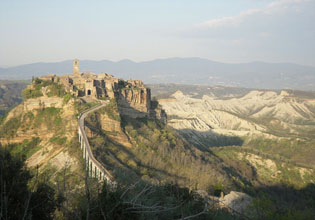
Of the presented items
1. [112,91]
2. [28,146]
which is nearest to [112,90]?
[112,91]

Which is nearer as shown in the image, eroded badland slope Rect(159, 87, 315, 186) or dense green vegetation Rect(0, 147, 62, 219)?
dense green vegetation Rect(0, 147, 62, 219)

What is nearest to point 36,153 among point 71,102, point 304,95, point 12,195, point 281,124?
point 71,102

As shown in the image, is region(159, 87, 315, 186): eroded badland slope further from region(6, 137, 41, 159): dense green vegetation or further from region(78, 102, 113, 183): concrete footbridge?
region(6, 137, 41, 159): dense green vegetation

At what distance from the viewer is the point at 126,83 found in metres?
43.4

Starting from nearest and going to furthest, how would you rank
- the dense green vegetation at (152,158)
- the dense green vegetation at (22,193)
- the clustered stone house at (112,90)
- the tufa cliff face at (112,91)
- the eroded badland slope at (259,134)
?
the dense green vegetation at (22,193), the dense green vegetation at (152,158), the tufa cliff face at (112,91), the clustered stone house at (112,90), the eroded badland slope at (259,134)

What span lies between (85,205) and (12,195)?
72.8 inches

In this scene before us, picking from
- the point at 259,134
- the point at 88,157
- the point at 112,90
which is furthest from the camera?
the point at 259,134

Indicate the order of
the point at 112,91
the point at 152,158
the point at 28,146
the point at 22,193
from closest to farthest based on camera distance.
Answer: the point at 22,193 → the point at 28,146 → the point at 152,158 → the point at 112,91

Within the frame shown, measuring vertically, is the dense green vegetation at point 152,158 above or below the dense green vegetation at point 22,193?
below

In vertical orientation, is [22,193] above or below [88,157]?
above

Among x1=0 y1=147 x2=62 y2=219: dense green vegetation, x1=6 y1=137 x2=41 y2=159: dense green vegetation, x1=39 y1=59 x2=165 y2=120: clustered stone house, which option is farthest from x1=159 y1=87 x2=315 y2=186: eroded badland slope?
x1=0 y1=147 x2=62 y2=219: dense green vegetation

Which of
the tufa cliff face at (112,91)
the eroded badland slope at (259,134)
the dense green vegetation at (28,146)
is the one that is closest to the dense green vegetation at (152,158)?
the tufa cliff face at (112,91)

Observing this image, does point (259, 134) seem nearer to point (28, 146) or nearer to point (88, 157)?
point (28, 146)

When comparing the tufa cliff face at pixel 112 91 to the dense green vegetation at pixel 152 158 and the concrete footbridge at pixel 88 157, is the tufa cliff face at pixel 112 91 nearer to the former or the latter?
the dense green vegetation at pixel 152 158
